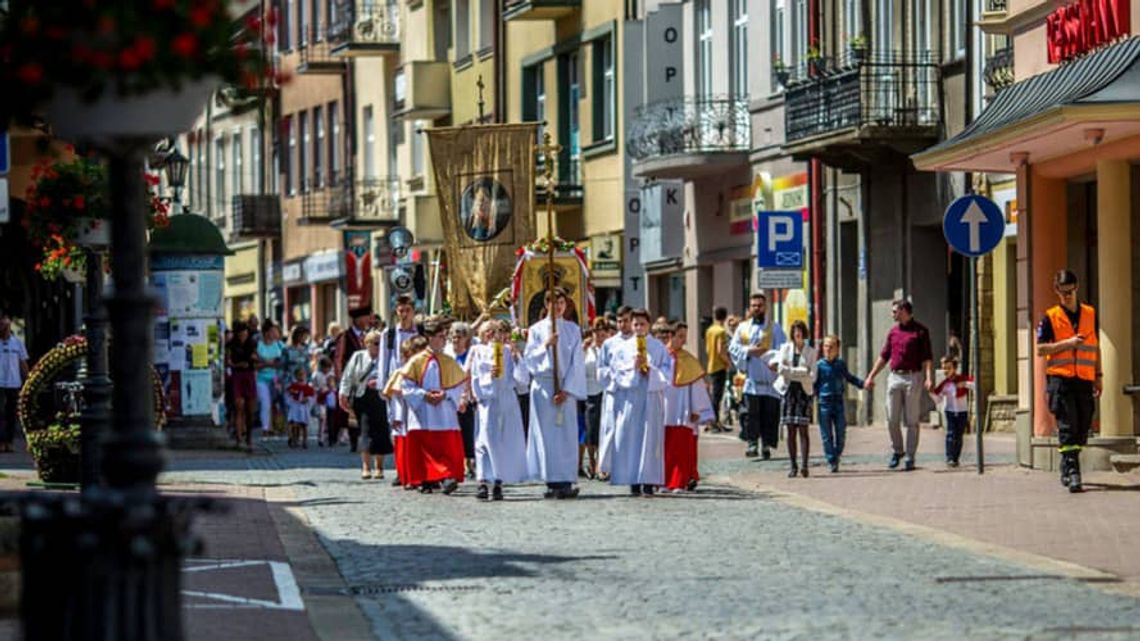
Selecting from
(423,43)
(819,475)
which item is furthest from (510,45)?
(819,475)

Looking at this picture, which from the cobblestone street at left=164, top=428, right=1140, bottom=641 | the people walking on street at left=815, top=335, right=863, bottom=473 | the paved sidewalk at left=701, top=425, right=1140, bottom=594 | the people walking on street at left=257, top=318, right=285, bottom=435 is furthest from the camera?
the people walking on street at left=257, top=318, right=285, bottom=435

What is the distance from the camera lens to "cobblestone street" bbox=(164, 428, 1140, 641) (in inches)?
481

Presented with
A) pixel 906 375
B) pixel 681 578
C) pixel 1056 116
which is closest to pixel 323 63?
pixel 906 375

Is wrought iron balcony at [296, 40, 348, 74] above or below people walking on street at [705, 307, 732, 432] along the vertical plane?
above

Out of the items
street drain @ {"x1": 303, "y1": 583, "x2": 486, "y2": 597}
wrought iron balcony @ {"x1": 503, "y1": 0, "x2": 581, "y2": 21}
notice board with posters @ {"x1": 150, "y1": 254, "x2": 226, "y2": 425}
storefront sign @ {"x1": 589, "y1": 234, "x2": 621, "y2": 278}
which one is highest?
wrought iron balcony @ {"x1": 503, "y1": 0, "x2": 581, "y2": 21}

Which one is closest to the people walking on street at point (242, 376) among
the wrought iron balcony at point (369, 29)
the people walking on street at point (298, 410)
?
the people walking on street at point (298, 410)

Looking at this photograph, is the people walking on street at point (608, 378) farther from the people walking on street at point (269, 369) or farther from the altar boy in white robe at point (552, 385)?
the people walking on street at point (269, 369)

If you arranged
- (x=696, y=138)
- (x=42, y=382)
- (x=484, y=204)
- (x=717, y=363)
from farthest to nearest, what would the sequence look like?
(x=696, y=138) → (x=717, y=363) → (x=484, y=204) → (x=42, y=382)

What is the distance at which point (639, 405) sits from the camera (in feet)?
78.2

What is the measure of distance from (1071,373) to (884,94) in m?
13.9


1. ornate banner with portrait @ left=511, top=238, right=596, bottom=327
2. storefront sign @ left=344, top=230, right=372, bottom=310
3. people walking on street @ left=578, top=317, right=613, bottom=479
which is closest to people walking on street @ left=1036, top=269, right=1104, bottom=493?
people walking on street @ left=578, top=317, right=613, bottom=479

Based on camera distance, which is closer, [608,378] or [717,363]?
[608,378]

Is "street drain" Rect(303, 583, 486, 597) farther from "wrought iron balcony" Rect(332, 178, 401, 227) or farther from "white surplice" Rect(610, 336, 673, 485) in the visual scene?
"wrought iron balcony" Rect(332, 178, 401, 227)

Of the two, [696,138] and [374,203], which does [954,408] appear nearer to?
[696,138]
